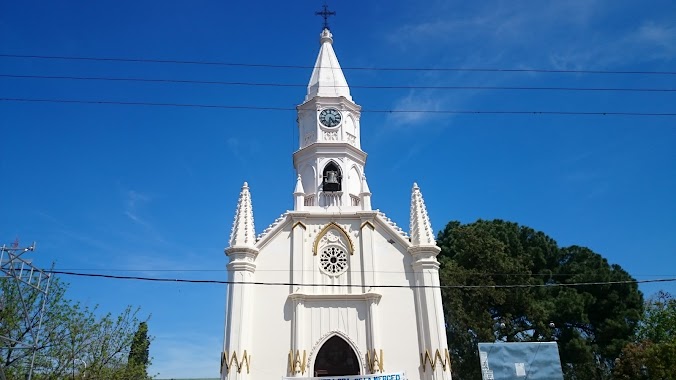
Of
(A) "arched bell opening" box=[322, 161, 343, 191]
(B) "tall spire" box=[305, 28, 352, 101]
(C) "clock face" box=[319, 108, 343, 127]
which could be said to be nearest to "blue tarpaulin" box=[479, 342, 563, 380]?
(A) "arched bell opening" box=[322, 161, 343, 191]

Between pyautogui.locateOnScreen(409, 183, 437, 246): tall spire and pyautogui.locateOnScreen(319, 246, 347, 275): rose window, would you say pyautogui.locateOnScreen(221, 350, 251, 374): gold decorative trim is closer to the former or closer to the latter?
pyautogui.locateOnScreen(319, 246, 347, 275): rose window

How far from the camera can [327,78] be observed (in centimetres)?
3291

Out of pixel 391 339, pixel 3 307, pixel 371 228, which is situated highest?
pixel 371 228

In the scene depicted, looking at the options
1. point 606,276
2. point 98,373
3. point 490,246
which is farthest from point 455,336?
point 98,373

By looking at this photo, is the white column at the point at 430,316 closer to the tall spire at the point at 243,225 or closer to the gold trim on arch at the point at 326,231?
the gold trim on arch at the point at 326,231

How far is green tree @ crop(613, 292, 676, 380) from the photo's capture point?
91.4 feet

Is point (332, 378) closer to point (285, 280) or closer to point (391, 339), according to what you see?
point (391, 339)

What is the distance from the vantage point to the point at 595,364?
37.1 meters

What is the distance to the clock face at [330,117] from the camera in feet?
101

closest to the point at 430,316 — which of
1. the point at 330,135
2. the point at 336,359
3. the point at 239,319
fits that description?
the point at 336,359

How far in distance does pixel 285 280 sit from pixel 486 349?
10.2 metres

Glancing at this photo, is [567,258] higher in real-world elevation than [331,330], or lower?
higher

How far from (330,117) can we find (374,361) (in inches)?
568

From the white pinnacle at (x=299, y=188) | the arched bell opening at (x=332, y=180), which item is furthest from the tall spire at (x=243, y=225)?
the arched bell opening at (x=332, y=180)
